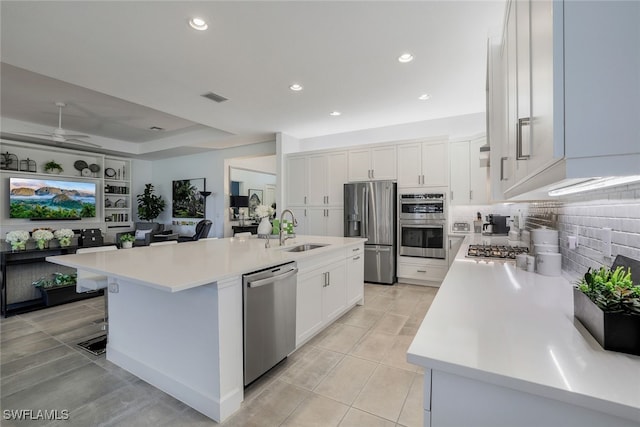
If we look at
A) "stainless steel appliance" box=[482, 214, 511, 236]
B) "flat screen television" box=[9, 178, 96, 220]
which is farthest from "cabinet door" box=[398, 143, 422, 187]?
"flat screen television" box=[9, 178, 96, 220]

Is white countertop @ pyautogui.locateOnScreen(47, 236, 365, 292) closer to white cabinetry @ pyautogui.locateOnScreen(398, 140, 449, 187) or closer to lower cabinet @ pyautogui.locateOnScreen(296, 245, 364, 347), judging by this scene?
lower cabinet @ pyautogui.locateOnScreen(296, 245, 364, 347)

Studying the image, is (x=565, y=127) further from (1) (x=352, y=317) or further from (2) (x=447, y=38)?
(1) (x=352, y=317)

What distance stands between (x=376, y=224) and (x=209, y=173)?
4.63m

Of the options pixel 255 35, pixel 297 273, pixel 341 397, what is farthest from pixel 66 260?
pixel 255 35

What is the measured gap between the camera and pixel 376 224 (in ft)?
15.5

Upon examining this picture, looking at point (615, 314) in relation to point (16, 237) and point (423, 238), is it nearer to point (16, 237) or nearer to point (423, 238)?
point (423, 238)

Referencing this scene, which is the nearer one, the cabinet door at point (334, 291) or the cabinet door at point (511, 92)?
the cabinet door at point (511, 92)

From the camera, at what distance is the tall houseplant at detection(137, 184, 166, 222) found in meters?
7.63

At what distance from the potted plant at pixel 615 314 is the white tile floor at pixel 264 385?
1272mm

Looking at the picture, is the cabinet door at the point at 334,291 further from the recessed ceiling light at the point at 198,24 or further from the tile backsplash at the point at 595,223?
the recessed ceiling light at the point at 198,24

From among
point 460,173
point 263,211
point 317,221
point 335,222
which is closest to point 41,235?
point 263,211

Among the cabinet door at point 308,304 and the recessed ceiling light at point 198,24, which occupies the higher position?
the recessed ceiling light at point 198,24

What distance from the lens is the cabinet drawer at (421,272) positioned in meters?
4.41

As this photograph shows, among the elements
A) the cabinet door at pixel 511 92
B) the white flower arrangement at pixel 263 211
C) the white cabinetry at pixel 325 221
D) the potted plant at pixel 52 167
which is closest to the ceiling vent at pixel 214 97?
the white flower arrangement at pixel 263 211
